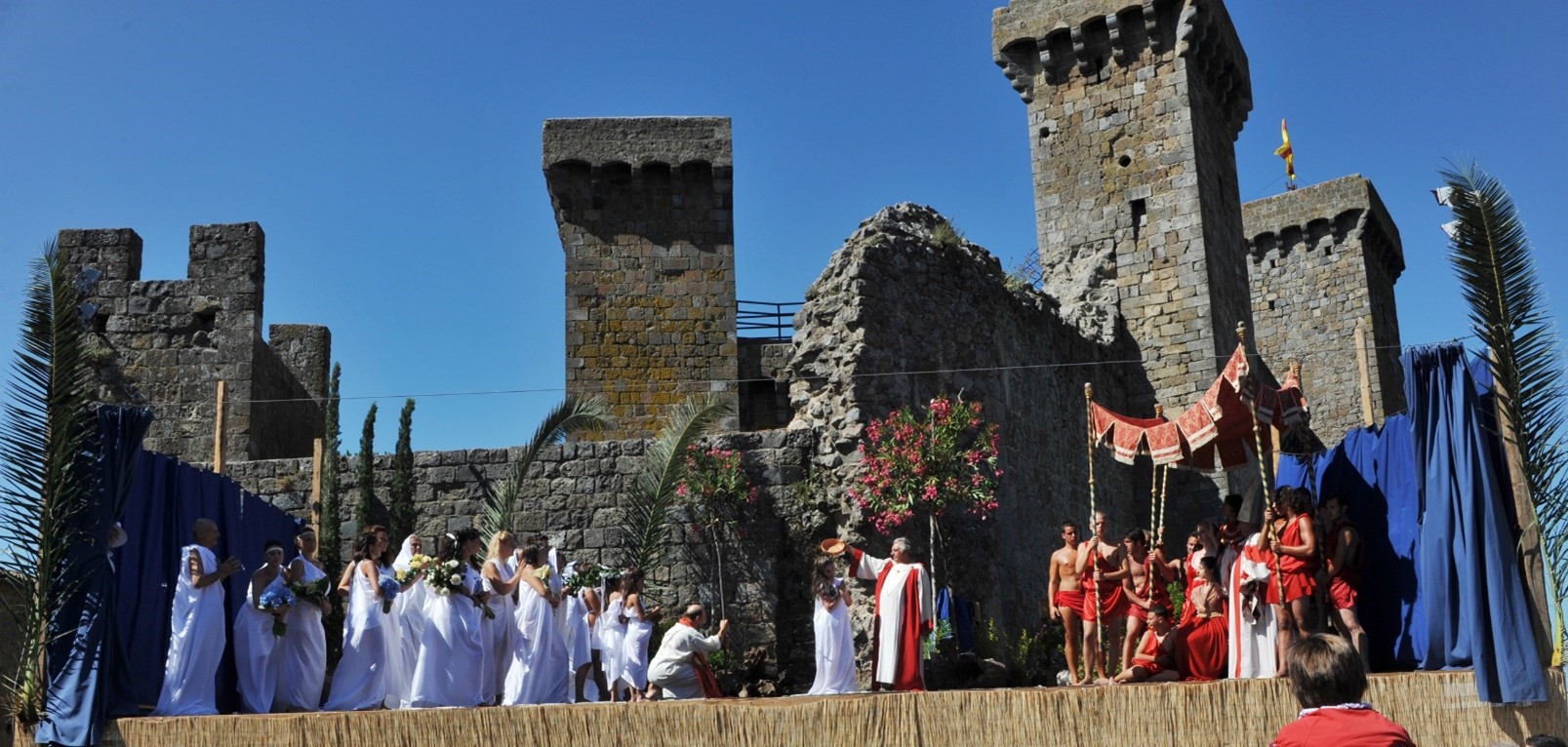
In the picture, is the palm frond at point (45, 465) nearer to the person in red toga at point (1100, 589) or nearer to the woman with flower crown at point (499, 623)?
the woman with flower crown at point (499, 623)

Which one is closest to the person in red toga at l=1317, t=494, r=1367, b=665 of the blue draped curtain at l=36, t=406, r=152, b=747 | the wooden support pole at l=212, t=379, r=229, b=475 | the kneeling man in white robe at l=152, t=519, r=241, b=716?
the kneeling man in white robe at l=152, t=519, r=241, b=716

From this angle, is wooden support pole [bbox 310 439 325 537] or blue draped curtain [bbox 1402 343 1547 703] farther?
wooden support pole [bbox 310 439 325 537]

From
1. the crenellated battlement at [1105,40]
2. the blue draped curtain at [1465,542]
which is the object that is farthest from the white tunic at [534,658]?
the crenellated battlement at [1105,40]

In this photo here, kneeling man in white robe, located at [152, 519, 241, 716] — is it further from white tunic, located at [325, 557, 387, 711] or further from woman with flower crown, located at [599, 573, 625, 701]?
woman with flower crown, located at [599, 573, 625, 701]

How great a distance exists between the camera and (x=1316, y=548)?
9094 mm

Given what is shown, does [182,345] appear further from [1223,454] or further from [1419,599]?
[1419,599]

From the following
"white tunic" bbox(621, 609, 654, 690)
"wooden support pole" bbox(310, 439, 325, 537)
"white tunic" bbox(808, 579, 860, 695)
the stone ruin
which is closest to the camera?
"white tunic" bbox(808, 579, 860, 695)

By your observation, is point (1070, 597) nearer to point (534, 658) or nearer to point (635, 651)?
point (635, 651)

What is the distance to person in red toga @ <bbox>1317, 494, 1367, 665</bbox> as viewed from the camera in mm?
9141

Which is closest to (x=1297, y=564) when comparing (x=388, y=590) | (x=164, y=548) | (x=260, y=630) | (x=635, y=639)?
(x=635, y=639)

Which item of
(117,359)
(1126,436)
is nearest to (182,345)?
(117,359)

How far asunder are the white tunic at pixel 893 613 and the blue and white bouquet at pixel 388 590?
3480 millimetres

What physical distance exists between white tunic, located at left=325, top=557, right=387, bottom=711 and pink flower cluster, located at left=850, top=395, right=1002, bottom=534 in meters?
5.43

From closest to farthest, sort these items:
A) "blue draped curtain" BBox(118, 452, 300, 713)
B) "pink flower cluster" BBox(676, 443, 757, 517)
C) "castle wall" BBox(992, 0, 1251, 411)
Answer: "blue draped curtain" BBox(118, 452, 300, 713) < "pink flower cluster" BBox(676, 443, 757, 517) < "castle wall" BBox(992, 0, 1251, 411)
